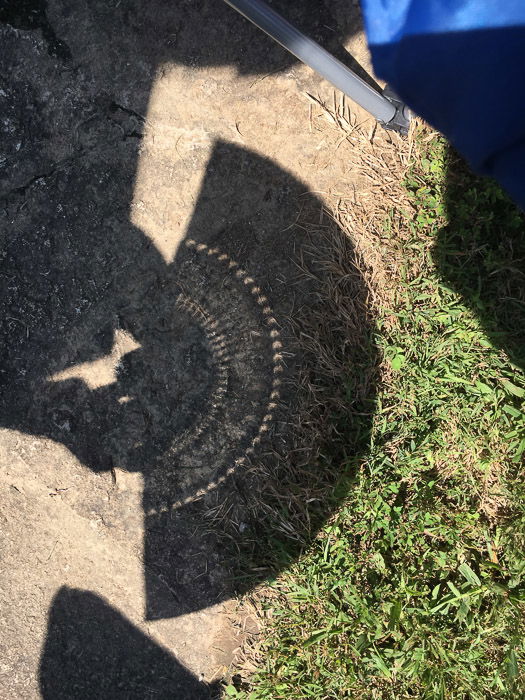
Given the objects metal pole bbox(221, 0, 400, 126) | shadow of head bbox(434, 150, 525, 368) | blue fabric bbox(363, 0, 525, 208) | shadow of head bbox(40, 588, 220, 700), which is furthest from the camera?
shadow of head bbox(40, 588, 220, 700)

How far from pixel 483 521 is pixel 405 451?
15.9 inches

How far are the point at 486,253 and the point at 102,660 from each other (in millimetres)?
2316

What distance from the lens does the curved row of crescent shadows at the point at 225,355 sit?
7.44ft

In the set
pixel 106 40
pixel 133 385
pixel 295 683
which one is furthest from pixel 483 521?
pixel 106 40

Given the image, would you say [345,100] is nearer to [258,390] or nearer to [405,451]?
[258,390]

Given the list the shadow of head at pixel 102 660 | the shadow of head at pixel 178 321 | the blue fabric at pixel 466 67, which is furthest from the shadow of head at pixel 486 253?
the shadow of head at pixel 102 660

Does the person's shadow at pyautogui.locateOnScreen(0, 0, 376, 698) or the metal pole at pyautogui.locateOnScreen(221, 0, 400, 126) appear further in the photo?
the person's shadow at pyautogui.locateOnScreen(0, 0, 376, 698)

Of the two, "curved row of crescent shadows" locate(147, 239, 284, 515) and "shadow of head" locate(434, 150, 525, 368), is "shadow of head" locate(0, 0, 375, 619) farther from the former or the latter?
"shadow of head" locate(434, 150, 525, 368)

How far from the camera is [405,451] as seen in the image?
7.27 feet

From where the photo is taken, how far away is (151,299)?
7.62 feet

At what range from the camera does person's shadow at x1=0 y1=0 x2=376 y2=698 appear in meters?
2.26

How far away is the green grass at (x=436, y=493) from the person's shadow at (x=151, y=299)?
0.54ft

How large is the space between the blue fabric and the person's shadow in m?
1.00

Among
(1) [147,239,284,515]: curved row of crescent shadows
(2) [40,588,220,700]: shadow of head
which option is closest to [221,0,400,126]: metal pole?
(1) [147,239,284,515]: curved row of crescent shadows
